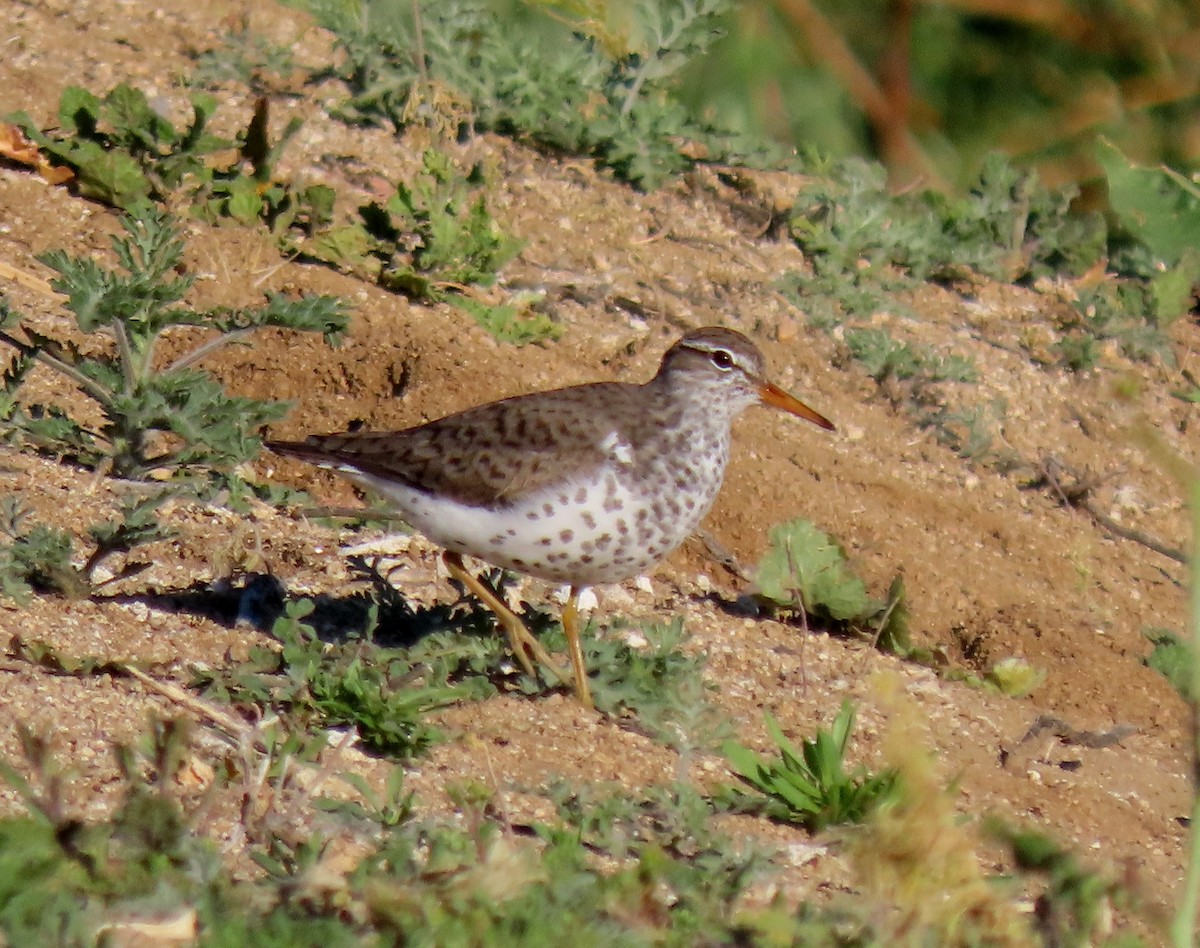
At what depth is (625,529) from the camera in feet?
17.4

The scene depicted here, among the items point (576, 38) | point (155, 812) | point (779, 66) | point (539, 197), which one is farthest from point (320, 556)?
point (779, 66)

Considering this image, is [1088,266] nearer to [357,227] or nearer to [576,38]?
[576,38]

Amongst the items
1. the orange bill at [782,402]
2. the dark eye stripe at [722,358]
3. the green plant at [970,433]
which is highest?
the dark eye stripe at [722,358]

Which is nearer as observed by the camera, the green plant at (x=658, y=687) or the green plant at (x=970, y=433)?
the green plant at (x=658, y=687)

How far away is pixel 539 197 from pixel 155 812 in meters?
5.41

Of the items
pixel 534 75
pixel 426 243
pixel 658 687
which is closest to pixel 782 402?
pixel 658 687

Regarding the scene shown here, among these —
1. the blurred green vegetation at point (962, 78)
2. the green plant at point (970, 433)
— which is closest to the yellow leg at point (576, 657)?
the green plant at point (970, 433)

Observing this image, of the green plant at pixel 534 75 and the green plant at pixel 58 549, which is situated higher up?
the green plant at pixel 534 75

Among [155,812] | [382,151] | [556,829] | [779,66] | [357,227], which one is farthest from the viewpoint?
[779,66]

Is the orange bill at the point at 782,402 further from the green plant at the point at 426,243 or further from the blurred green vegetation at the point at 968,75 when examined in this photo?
the blurred green vegetation at the point at 968,75

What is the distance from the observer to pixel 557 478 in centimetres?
540

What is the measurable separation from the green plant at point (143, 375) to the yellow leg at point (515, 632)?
30.7 inches

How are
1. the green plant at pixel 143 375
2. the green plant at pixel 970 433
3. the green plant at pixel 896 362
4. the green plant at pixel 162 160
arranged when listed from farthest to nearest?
the green plant at pixel 896 362
the green plant at pixel 970 433
the green plant at pixel 162 160
the green plant at pixel 143 375

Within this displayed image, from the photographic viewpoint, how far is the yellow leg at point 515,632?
204 inches
